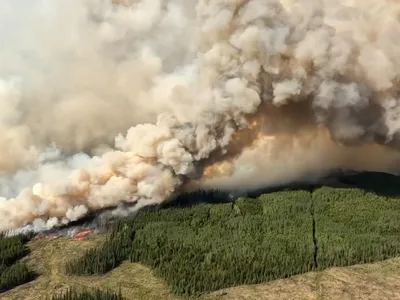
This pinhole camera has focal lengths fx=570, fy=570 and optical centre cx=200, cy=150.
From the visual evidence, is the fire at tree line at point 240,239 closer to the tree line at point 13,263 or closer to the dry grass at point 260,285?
the tree line at point 13,263

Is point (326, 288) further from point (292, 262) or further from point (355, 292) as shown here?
point (292, 262)

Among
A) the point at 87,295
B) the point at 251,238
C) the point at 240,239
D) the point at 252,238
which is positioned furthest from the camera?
the point at 252,238

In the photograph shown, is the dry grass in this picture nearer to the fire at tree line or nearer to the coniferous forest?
the fire at tree line

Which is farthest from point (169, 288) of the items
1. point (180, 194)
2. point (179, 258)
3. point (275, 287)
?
point (180, 194)

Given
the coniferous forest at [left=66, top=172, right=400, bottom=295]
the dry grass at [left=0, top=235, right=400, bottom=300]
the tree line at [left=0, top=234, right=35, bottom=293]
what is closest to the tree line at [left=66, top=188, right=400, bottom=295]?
the coniferous forest at [left=66, top=172, right=400, bottom=295]

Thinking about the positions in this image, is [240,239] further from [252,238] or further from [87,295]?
[87,295]

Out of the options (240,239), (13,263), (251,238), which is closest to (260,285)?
(240,239)

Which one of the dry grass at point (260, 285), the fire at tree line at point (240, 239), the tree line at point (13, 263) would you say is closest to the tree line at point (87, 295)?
the fire at tree line at point (240, 239)
